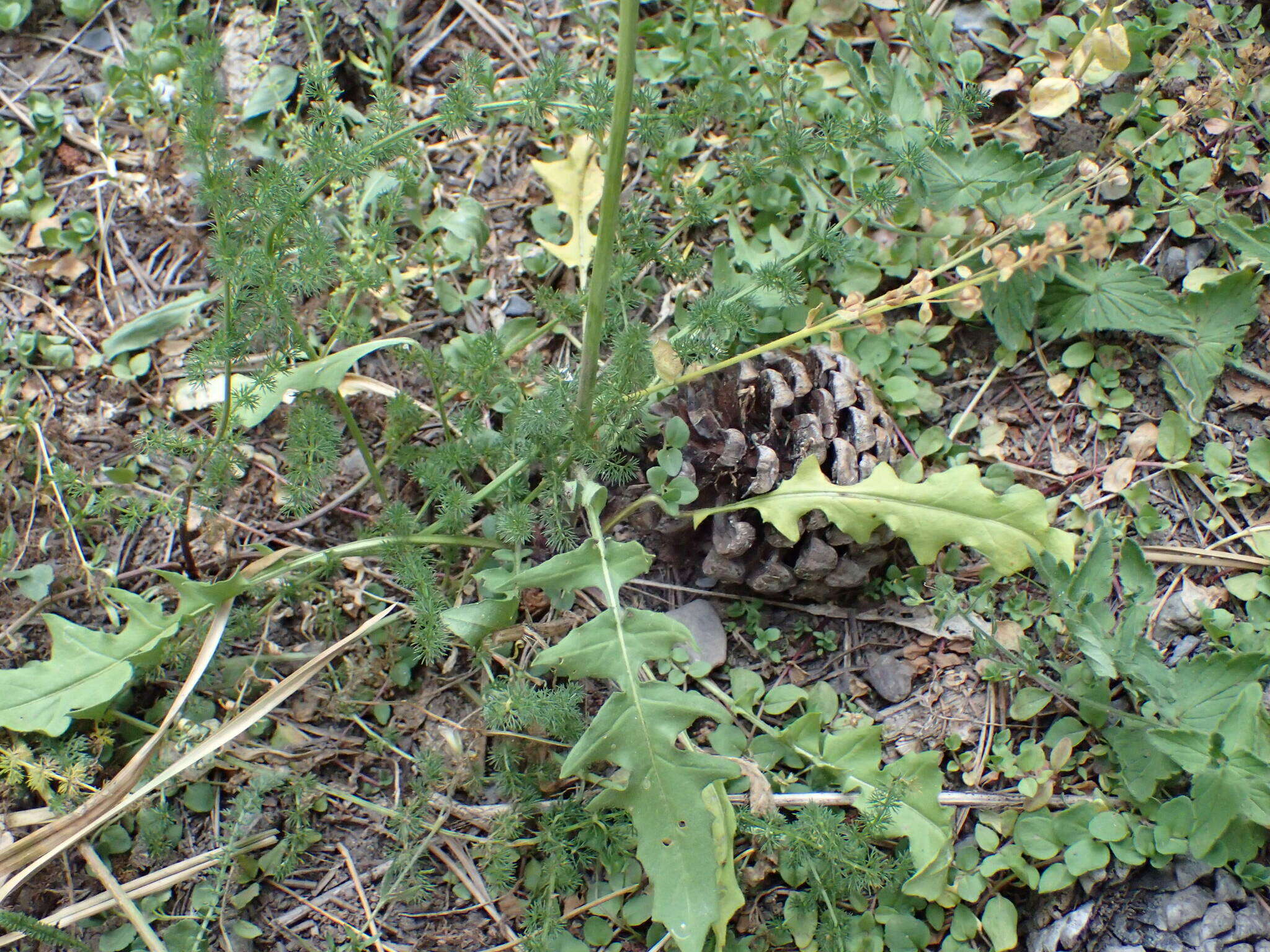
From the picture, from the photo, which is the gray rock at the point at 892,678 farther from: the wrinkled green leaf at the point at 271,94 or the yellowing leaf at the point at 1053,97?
the wrinkled green leaf at the point at 271,94

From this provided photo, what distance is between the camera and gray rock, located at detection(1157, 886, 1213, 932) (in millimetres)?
1742

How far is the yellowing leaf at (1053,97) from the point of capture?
228 cm

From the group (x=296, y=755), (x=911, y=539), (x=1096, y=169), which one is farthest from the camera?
A: (x=1096, y=169)

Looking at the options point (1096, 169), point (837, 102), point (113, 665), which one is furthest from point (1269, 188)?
point (113, 665)

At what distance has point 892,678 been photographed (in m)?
2.04

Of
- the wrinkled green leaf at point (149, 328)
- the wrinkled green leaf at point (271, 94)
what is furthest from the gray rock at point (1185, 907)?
the wrinkled green leaf at point (271, 94)

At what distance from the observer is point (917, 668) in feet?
6.73

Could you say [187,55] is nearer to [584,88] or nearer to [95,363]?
[95,363]

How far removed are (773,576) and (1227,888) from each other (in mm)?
1016

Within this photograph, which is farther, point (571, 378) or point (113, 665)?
point (571, 378)

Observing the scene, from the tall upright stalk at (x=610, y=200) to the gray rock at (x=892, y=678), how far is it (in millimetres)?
841

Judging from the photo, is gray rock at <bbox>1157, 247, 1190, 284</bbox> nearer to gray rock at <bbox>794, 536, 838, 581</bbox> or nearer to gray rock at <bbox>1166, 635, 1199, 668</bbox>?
gray rock at <bbox>1166, 635, 1199, 668</bbox>

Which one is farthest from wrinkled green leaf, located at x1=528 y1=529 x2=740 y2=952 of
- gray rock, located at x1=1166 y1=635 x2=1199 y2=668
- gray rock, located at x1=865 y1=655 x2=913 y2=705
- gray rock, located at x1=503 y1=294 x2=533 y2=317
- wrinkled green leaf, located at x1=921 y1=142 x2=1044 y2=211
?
wrinkled green leaf, located at x1=921 y1=142 x2=1044 y2=211

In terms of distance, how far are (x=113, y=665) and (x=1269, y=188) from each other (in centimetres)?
277
